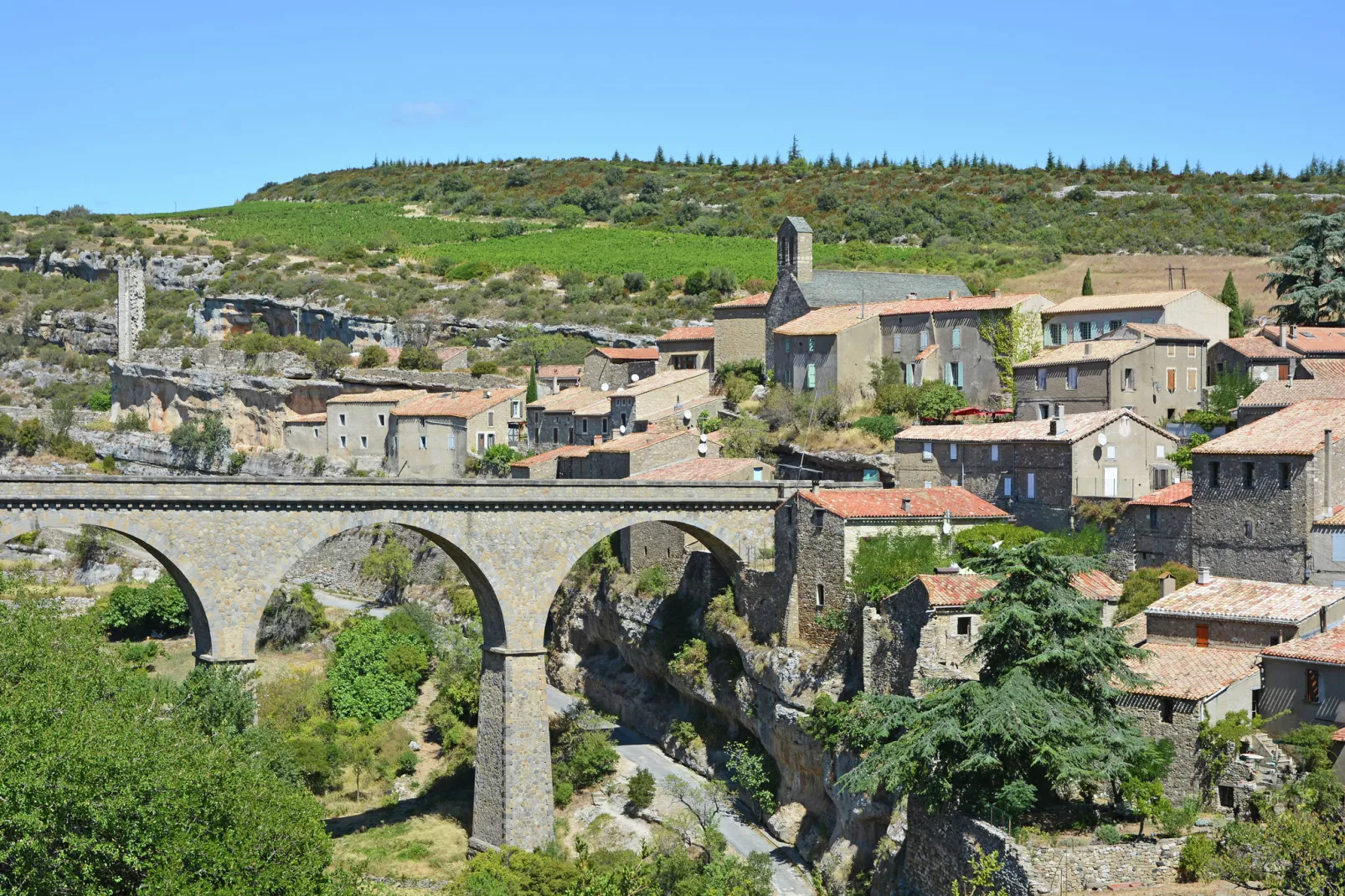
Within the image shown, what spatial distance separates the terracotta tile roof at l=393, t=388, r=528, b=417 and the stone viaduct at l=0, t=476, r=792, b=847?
24.1m

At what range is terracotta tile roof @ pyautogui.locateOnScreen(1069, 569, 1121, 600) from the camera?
3838 cm

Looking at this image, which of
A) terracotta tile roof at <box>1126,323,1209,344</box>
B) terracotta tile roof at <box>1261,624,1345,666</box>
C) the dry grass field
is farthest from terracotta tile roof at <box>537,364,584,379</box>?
terracotta tile roof at <box>1261,624,1345,666</box>

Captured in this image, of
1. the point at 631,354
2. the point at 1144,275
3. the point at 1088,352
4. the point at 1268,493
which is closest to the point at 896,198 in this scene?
the point at 1144,275

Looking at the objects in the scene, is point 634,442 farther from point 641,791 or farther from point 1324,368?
point 1324,368

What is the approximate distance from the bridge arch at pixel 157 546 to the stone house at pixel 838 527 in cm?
1643

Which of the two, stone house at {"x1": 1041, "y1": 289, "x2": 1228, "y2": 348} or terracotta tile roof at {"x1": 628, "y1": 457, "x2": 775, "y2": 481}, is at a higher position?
stone house at {"x1": 1041, "y1": 289, "x2": 1228, "y2": 348}

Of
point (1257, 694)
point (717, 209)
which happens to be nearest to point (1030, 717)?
point (1257, 694)

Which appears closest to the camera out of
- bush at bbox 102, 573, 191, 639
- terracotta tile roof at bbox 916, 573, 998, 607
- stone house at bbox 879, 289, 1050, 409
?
terracotta tile roof at bbox 916, 573, 998, 607

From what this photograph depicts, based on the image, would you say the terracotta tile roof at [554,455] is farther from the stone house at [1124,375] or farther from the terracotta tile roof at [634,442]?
the stone house at [1124,375]

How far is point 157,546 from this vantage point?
40.0 m

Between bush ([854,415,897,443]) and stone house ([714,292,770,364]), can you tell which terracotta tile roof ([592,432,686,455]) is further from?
stone house ([714,292,770,364])

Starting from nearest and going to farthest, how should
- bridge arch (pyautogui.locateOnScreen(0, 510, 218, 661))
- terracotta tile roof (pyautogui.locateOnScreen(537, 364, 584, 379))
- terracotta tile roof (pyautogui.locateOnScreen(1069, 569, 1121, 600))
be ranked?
terracotta tile roof (pyautogui.locateOnScreen(1069, 569, 1121, 600)), bridge arch (pyautogui.locateOnScreen(0, 510, 218, 661)), terracotta tile roof (pyautogui.locateOnScreen(537, 364, 584, 379))

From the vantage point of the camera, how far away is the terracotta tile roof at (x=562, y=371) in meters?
75.8

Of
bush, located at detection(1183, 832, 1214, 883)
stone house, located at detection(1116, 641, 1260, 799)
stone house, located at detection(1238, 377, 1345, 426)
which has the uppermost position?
stone house, located at detection(1238, 377, 1345, 426)
